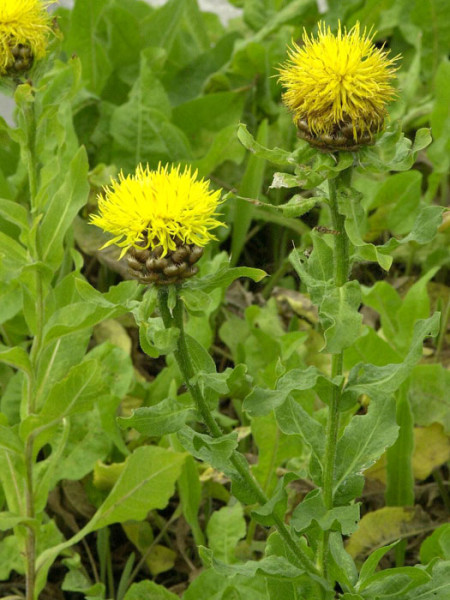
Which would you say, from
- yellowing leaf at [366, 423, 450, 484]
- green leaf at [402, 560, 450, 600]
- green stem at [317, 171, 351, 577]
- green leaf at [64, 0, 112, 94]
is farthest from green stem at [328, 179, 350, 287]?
green leaf at [64, 0, 112, 94]

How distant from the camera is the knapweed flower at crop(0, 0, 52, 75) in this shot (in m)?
1.70

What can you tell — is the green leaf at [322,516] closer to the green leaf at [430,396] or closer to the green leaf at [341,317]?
the green leaf at [341,317]

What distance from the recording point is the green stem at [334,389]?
132cm

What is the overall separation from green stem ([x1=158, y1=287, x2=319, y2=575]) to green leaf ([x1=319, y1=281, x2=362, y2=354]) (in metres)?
0.20

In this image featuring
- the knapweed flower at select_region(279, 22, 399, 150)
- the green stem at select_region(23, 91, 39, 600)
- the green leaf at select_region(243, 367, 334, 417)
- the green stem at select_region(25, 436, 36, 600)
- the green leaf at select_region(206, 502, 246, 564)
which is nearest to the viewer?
the knapweed flower at select_region(279, 22, 399, 150)

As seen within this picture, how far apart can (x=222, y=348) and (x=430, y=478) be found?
2.33 feet

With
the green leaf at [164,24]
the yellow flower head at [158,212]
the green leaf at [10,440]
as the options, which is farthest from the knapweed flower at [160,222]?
the green leaf at [164,24]

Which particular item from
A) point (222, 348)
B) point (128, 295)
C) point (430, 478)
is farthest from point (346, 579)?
point (222, 348)

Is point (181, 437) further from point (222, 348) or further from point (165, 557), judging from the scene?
point (222, 348)

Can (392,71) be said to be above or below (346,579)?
above

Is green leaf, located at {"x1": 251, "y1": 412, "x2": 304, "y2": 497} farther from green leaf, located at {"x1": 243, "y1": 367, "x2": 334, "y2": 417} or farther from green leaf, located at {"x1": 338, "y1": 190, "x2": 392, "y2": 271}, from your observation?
green leaf, located at {"x1": 338, "y1": 190, "x2": 392, "y2": 271}

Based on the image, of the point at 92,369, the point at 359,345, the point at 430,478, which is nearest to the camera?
the point at 92,369

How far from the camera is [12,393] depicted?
2.31 m

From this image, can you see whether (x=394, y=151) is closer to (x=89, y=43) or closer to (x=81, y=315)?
(x=81, y=315)
